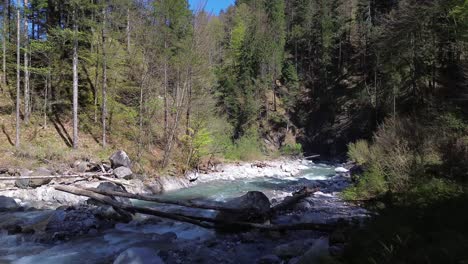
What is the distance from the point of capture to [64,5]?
20031 mm

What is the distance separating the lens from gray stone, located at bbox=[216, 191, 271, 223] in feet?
28.0

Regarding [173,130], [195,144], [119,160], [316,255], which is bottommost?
[316,255]

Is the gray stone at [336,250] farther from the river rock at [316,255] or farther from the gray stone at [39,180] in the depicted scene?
the gray stone at [39,180]

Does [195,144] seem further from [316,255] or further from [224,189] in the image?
[316,255]

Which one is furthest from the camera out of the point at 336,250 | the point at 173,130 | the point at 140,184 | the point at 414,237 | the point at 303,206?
the point at 173,130

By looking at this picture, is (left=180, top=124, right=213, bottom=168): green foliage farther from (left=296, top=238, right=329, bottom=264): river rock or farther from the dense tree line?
(left=296, top=238, right=329, bottom=264): river rock

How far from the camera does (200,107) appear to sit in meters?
21.1

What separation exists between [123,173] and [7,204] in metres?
5.19

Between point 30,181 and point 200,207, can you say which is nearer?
point 200,207

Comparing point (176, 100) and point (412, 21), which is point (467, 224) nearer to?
point (176, 100)

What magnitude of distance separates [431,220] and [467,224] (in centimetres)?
53

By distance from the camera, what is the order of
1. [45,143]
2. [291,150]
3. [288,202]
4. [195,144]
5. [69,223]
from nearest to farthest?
→ [69,223] → [288,202] → [45,143] → [195,144] → [291,150]

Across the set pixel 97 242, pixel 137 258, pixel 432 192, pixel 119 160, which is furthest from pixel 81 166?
pixel 432 192

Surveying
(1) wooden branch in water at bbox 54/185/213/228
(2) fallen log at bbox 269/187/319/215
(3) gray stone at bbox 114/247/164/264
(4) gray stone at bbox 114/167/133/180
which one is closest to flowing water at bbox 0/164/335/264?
(1) wooden branch in water at bbox 54/185/213/228
